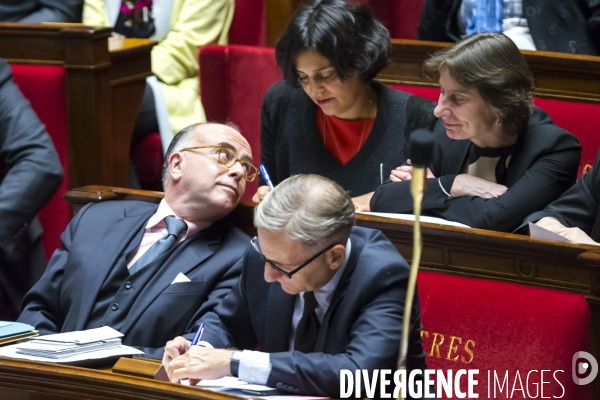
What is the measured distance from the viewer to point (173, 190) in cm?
217

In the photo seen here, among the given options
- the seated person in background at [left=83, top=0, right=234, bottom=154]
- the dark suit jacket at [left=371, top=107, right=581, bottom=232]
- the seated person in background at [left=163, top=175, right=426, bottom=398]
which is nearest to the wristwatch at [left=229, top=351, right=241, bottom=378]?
the seated person in background at [left=163, top=175, right=426, bottom=398]

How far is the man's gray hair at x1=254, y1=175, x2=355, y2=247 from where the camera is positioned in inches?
60.8

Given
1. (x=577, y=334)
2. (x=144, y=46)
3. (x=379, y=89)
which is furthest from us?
(x=144, y=46)

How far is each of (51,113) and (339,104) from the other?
0.91m

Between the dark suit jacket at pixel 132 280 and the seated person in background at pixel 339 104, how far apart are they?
425 mm

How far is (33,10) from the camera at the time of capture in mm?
3334

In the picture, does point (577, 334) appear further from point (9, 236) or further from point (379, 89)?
point (9, 236)

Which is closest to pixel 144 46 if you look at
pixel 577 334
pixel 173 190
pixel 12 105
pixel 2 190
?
pixel 12 105

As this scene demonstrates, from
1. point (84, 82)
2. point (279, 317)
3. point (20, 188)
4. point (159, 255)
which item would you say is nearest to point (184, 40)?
point (84, 82)

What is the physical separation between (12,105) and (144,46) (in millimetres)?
580

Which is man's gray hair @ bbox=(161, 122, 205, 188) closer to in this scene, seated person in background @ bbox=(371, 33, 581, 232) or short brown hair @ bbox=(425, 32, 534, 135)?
seated person in background @ bbox=(371, 33, 581, 232)

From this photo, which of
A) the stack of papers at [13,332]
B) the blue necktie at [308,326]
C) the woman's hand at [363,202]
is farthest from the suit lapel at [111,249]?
the blue necktie at [308,326]

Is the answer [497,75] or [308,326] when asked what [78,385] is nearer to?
[308,326]

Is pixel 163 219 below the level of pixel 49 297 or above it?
above
